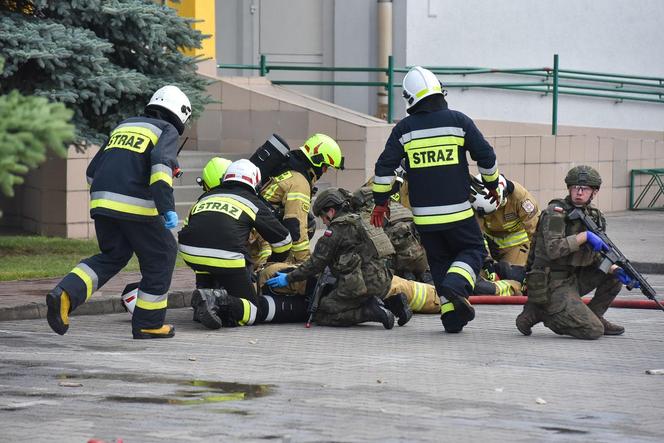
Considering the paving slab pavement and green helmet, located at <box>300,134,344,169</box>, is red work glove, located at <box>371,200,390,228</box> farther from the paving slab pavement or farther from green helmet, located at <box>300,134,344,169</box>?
green helmet, located at <box>300,134,344,169</box>

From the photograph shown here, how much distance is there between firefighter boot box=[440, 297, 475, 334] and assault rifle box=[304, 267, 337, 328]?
3.29 feet

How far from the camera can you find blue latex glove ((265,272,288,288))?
11086 millimetres

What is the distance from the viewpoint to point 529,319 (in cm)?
1042

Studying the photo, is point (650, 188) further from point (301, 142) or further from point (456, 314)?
point (456, 314)

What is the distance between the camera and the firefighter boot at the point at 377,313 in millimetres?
10852

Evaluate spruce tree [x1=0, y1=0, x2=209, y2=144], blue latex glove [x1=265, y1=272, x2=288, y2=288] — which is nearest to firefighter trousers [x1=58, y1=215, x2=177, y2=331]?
blue latex glove [x1=265, y1=272, x2=288, y2=288]

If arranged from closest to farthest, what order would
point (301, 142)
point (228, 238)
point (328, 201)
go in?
point (228, 238) → point (328, 201) → point (301, 142)

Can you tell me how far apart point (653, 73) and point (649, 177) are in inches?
112

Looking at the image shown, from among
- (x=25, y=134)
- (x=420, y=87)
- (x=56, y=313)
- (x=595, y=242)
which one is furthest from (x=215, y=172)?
(x=25, y=134)

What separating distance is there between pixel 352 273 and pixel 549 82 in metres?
12.5

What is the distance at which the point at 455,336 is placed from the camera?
1048 cm

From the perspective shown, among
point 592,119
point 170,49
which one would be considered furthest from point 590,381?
point 592,119

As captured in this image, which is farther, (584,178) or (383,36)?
(383,36)

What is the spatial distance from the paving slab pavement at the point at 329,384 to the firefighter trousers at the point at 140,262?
0.84ft
